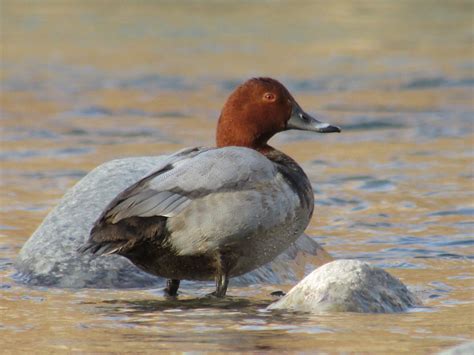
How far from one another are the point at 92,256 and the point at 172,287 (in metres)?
0.73

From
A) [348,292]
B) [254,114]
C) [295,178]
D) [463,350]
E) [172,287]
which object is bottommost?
[172,287]

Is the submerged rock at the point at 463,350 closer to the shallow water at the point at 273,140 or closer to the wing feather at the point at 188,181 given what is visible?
the shallow water at the point at 273,140

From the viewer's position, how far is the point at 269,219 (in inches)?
275

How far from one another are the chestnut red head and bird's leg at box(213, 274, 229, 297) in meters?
0.86

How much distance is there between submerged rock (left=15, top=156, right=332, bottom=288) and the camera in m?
7.88

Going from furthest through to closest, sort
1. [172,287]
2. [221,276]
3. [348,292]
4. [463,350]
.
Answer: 1. [172,287]
2. [221,276]
3. [348,292]
4. [463,350]

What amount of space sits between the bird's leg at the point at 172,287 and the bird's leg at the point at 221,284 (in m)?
0.35

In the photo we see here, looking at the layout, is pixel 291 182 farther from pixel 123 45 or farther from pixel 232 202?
pixel 123 45

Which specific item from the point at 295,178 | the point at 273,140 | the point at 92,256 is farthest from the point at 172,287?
the point at 273,140

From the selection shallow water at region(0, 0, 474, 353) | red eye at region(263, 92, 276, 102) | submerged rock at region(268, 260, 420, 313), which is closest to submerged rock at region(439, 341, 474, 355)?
shallow water at region(0, 0, 474, 353)

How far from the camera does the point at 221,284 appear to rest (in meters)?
7.17

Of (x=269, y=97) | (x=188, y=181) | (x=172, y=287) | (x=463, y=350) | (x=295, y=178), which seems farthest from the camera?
(x=269, y=97)

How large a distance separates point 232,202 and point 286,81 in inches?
417

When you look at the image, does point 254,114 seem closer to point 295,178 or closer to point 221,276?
point 295,178
